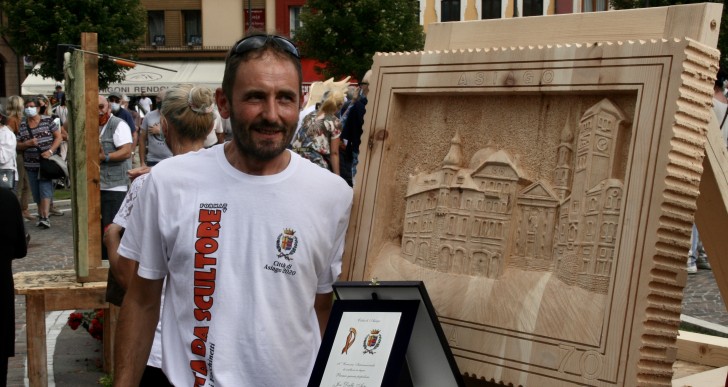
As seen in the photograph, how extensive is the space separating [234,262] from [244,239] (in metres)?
0.07

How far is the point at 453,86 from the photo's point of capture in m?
2.99

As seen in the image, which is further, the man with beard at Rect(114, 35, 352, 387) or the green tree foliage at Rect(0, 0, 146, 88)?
the green tree foliage at Rect(0, 0, 146, 88)

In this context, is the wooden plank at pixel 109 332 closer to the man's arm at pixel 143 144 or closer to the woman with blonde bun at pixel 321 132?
the woman with blonde bun at pixel 321 132

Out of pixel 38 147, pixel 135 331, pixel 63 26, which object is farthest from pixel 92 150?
pixel 63 26

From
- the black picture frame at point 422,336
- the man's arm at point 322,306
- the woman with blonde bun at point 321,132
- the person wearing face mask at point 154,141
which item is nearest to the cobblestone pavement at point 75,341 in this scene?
the person wearing face mask at point 154,141

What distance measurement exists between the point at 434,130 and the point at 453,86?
0.17 metres

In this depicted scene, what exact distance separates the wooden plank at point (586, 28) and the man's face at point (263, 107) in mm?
545

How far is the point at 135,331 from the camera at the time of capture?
123 inches

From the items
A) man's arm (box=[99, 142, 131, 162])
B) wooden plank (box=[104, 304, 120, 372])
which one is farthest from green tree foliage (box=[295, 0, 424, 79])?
wooden plank (box=[104, 304, 120, 372])

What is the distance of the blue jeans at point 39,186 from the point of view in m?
15.0

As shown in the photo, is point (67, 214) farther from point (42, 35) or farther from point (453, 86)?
point (42, 35)

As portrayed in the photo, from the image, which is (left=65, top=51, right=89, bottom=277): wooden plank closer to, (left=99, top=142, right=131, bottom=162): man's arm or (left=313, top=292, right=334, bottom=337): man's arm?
(left=99, top=142, right=131, bottom=162): man's arm

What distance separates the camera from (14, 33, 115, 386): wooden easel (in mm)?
6465

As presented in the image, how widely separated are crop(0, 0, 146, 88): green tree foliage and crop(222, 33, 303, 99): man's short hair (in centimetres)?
3415
